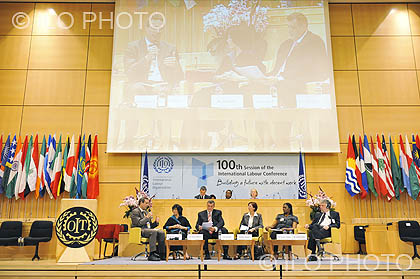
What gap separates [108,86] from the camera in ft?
32.8

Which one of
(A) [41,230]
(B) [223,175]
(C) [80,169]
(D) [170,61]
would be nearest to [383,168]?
(B) [223,175]

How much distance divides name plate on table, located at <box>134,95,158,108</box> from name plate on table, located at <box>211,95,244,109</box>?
1.46 m

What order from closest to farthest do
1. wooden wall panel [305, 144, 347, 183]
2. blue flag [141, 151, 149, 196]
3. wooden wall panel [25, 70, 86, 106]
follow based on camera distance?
1. blue flag [141, 151, 149, 196]
2. wooden wall panel [305, 144, 347, 183]
3. wooden wall panel [25, 70, 86, 106]

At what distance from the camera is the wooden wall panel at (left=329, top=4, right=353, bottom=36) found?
33.9 ft

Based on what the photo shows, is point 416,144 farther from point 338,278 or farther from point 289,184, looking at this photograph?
point 338,278

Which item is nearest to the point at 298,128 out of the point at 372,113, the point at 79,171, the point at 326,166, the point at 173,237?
the point at 326,166

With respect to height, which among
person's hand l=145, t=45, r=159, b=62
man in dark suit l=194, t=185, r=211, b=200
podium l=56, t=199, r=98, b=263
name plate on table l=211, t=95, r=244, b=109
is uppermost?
person's hand l=145, t=45, r=159, b=62

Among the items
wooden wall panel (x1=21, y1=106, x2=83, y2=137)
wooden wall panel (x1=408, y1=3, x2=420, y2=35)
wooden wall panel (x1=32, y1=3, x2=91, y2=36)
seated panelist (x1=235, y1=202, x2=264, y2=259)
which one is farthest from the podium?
wooden wall panel (x1=408, y1=3, x2=420, y2=35)

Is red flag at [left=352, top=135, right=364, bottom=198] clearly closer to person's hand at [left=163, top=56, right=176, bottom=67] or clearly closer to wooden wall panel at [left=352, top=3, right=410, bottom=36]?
wooden wall panel at [left=352, top=3, right=410, bottom=36]

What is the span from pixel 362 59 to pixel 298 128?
271cm

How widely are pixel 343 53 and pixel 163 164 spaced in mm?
5601

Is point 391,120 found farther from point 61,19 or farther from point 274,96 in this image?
point 61,19

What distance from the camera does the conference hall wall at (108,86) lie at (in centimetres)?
930

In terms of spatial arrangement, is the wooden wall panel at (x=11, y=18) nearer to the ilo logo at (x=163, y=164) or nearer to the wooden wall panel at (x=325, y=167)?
the ilo logo at (x=163, y=164)
